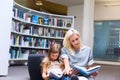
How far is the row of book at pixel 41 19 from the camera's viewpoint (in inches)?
245

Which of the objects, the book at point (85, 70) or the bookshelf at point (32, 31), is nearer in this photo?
the book at point (85, 70)

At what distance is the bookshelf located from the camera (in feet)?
19.7

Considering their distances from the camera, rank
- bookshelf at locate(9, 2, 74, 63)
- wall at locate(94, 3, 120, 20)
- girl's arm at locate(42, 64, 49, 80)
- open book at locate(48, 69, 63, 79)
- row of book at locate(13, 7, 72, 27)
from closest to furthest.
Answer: open book at locate(48, 69, 63, 79) → girl's arm at locate(42, 64, 49, 80) → bookshelf at locate(9, 2, 74, 63) → row of book at locate(13, 7, 72, 27) → wall at locate(94, 3, 120, 20)

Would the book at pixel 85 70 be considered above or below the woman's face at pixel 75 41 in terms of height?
below

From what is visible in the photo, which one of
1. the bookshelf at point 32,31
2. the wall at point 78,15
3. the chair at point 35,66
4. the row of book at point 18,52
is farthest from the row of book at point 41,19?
the chair at point 35,66

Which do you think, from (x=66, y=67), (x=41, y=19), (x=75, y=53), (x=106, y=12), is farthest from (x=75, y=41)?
(x=106, y=12)

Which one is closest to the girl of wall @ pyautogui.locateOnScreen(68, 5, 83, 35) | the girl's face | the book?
the girl's face

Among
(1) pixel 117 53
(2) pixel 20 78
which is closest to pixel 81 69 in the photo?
(2) pixel 20 78

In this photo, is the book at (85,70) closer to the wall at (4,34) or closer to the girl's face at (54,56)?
the girl's face at (54,56)

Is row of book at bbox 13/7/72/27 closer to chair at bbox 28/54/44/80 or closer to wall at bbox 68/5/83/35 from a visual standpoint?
wall at bbox 68/5/83/35

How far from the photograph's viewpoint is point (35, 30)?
6.82 meters

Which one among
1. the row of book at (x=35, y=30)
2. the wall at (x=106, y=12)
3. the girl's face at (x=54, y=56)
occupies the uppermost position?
the wall at (x=106, y=12)

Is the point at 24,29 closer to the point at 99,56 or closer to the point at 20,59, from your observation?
the point at 20,59

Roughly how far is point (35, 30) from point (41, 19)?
1.40ft
